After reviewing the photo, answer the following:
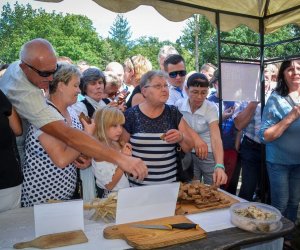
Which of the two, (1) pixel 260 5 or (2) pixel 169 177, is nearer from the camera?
(2) pixel 169 177

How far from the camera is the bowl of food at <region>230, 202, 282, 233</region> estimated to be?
137cm

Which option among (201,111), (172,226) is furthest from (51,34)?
(172,226)

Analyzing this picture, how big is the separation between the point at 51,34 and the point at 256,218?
41.8m

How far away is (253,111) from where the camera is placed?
3.41 m

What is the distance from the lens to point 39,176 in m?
1.73

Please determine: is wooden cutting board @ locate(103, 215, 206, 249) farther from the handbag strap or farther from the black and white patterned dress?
the handbag strap

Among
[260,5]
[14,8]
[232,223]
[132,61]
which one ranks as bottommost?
[232,223]

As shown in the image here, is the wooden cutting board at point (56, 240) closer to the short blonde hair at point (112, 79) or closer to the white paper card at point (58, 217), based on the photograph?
the white paper card at point (58, 217)

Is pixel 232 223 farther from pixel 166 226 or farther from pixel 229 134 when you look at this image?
pixel 229 134

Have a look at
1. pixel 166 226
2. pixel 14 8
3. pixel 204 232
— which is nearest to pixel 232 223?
pixel 204 232

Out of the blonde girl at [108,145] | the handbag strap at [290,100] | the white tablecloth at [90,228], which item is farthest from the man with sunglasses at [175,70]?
the white tablecloth at [90,228]

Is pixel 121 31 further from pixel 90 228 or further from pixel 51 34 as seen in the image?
pixel 90 228

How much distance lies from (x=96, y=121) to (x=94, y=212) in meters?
0.63

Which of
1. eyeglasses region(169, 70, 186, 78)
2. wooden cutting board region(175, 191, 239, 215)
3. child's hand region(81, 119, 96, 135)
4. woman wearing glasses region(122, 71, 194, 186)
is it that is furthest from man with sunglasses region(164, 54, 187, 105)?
wooden cutting board region(175, 191, 239, 215)
